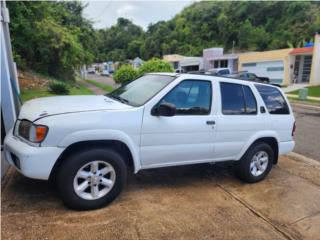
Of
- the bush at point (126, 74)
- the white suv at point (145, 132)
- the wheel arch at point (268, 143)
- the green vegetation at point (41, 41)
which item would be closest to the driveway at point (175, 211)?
the white suv at point (145, 132)

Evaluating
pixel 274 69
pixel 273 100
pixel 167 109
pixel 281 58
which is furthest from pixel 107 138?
pixel 274 69

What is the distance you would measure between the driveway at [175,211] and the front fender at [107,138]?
2.28ft

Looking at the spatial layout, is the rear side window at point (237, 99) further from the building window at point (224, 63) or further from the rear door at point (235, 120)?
the building window at point (224, 63)

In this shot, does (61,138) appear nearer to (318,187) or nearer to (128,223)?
(128,223)

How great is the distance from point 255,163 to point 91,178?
9.44ft

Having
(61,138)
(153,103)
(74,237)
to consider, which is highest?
(153,103)

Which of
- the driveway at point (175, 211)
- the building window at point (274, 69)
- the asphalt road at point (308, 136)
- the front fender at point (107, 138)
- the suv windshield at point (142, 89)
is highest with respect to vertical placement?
the suv windshield at point (142, 89)

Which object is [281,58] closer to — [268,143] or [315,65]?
[315,65]

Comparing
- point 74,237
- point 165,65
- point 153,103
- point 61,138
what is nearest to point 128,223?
point 74,237

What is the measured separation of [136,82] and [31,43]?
17.5m

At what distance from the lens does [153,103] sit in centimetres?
383

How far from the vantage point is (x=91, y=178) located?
11.5 ft

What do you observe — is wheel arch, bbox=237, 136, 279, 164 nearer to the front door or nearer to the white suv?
the white suv

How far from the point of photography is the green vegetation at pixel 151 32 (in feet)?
62.9
